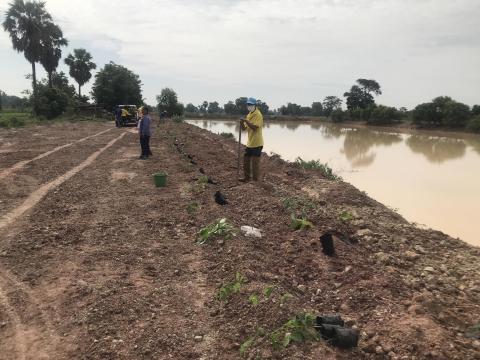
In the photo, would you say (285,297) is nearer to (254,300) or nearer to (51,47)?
(254,300)

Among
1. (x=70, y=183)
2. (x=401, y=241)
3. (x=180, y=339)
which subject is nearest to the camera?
(x=180, y=339)

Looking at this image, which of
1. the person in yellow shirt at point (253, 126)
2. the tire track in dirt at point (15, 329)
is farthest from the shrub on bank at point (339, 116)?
the tire track in dirt at point (15, 329)

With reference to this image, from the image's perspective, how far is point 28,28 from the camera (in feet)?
120

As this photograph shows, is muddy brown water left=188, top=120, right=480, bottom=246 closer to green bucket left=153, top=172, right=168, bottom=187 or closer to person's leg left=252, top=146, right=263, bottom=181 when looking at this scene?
person's leg left=252, top=146, right=263, bottom=181

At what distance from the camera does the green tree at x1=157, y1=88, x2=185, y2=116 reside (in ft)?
205

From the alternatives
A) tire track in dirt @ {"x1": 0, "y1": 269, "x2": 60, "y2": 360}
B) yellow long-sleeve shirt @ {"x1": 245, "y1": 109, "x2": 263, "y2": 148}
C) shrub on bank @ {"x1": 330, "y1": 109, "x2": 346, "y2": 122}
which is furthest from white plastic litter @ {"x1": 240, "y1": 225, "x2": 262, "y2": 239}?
shrub on bank @ {"x1": 330, "y1": 109, "x2": 346, "y2": 122}

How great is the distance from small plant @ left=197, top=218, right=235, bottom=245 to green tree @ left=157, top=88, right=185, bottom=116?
58705 mm

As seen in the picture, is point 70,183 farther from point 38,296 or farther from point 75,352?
point 75,352

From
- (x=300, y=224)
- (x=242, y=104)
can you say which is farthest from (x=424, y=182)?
(x=300, y=224)

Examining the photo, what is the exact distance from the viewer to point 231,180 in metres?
9.51

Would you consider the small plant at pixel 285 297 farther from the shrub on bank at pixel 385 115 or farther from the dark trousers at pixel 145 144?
the shrub on bank at pixel 385 115

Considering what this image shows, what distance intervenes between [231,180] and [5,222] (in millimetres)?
4900

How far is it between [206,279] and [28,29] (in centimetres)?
4004

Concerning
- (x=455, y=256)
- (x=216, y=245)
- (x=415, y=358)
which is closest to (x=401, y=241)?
(x=455, y=256)
